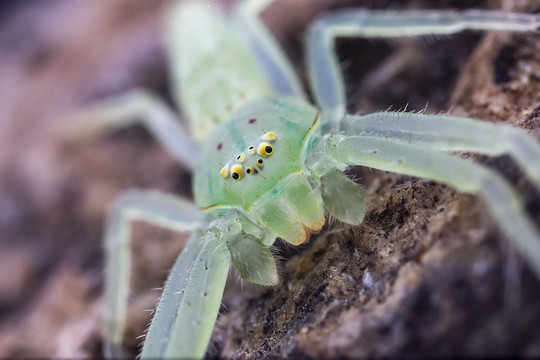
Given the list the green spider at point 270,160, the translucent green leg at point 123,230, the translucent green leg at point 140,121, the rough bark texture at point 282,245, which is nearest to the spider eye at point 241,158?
the green spider at point 270,160

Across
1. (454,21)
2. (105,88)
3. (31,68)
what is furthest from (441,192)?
→ (31,68)

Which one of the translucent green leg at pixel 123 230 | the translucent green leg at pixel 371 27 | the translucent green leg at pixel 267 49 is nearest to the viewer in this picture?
the translucent green leg at pixel 371 27

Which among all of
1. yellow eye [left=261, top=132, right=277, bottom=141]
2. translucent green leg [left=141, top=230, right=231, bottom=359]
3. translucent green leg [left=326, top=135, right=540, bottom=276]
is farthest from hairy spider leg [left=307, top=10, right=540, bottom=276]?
translucent green leg [left=141, top=230, right=231, bottom=359]

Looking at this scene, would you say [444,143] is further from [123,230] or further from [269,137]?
[123,230]

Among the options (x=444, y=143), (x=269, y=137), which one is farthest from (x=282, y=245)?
(x=444, y=143)

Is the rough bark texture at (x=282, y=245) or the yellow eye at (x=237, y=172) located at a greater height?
the yellow eye at (x=237, y=172)

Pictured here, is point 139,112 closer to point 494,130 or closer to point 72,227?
point 72,227

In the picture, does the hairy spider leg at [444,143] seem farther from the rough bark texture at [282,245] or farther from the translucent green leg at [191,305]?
the translucent green leg at [191,305]
